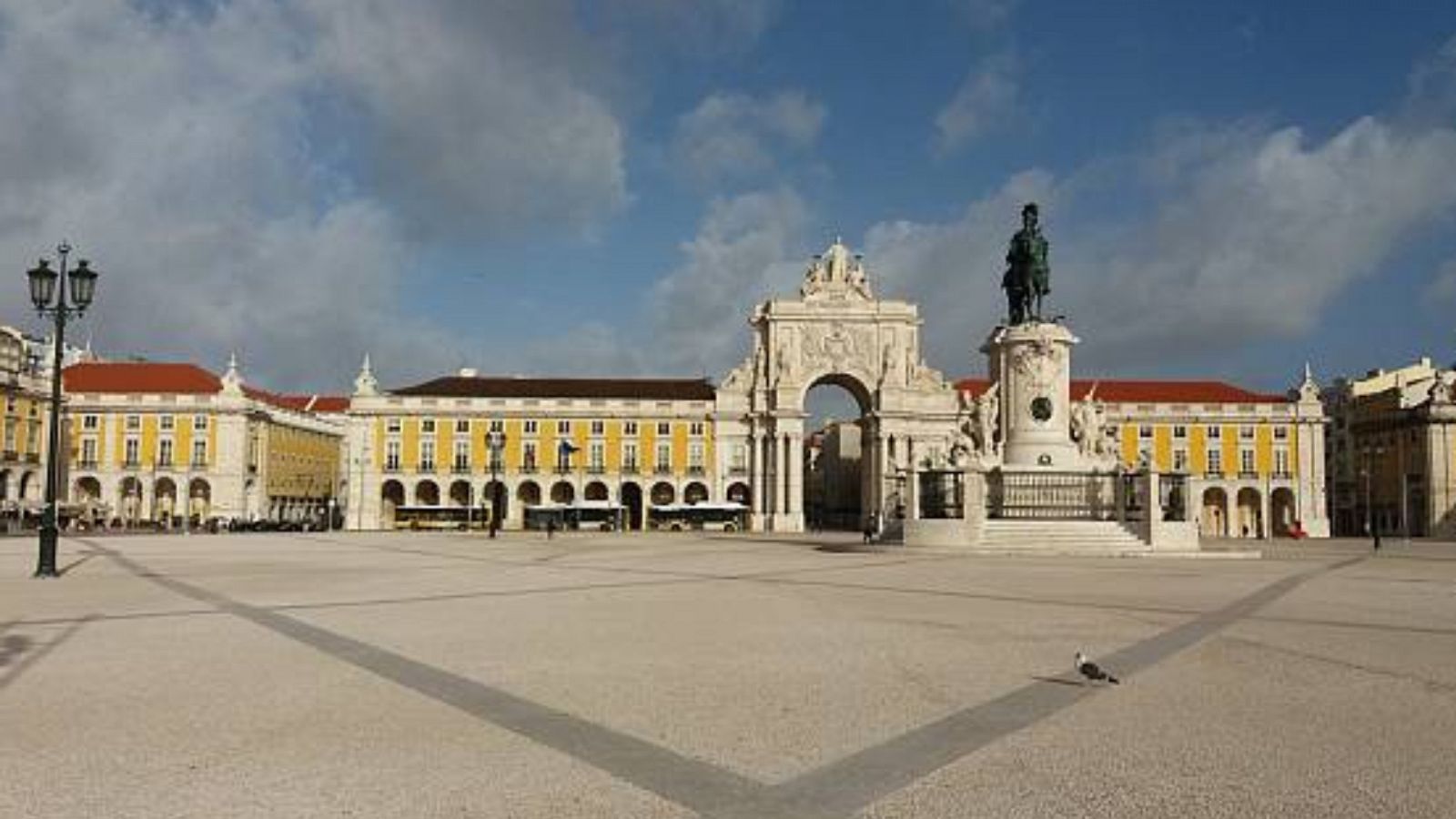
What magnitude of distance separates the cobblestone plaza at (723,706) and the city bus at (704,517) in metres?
68.0

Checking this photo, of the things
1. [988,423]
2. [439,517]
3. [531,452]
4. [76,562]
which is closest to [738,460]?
[531,452]

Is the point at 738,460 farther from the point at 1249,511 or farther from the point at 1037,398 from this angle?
the point at 1037,398

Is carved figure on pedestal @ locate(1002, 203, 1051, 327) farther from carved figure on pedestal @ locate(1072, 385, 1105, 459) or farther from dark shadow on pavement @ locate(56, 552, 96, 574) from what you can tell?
dark shadow on pavement @ locate(56, 552, 96, 574)

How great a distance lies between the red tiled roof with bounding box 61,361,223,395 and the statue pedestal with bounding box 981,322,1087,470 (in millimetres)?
79301

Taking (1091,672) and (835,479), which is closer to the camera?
(1091,672)

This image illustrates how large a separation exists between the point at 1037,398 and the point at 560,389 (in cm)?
6803

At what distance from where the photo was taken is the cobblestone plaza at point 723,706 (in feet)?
20.1

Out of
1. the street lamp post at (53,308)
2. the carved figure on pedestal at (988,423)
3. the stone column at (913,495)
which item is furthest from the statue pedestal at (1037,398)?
the street lamp post at (53,308)

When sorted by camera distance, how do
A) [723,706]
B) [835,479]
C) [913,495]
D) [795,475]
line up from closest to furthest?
[723,706], [913,495], [795,475], [835,479]

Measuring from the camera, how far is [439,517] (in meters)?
86.2

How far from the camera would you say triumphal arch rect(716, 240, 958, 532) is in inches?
3516

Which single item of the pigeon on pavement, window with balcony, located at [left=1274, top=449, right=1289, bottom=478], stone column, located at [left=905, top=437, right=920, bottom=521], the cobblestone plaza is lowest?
the cobblestone plaza

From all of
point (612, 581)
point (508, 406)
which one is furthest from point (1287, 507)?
point (612, 581)

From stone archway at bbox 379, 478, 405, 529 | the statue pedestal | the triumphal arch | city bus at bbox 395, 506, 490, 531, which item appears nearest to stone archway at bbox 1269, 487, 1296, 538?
the triumphal arch
